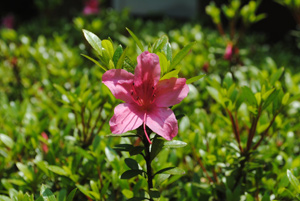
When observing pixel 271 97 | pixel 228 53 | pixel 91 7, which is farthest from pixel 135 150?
pixel 91 7

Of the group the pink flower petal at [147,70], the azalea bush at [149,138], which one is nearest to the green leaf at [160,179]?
the azalea bush at [149,138]

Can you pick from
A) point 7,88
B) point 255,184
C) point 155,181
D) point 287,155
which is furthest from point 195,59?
point 7,88

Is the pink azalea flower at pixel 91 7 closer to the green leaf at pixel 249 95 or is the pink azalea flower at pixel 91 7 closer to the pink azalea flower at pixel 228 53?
the pink azalea flower at pixel 228 53

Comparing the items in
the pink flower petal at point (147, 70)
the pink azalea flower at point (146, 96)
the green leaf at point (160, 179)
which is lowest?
the green leaf at point (160, 179)

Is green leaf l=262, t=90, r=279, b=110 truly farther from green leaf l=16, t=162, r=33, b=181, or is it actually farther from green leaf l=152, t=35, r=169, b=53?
green leaf l=16, t=162, r=33, b=181

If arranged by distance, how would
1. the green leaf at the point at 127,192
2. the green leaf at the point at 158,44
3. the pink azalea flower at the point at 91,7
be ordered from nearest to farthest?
the green leaf at the point at 158,44
the green leaf at the point at 127,192
the pink azalea flower at the point at 91,7

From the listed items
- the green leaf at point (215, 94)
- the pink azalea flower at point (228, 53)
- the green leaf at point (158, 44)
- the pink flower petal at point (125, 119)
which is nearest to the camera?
the pink flower petal at point (125, 119)

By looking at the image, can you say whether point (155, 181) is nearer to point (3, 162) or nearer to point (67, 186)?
point (67, 186)

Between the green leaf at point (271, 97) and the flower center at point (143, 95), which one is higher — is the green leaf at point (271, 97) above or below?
below
